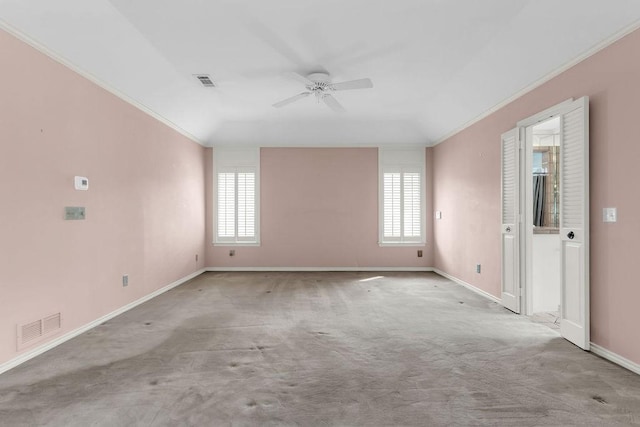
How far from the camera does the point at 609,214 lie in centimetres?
294

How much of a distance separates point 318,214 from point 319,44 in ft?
13.9

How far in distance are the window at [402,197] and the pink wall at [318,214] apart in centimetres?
18

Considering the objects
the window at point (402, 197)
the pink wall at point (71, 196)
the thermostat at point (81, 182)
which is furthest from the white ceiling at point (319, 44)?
the window at point (402, 197)

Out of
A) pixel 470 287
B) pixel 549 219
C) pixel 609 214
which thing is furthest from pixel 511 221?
pixel 549 219

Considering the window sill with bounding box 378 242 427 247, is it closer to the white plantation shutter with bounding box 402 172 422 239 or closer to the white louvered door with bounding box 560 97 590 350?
the white plantation shutter with bounding box 402 172 422 239

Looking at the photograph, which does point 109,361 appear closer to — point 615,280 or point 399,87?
point 615,280

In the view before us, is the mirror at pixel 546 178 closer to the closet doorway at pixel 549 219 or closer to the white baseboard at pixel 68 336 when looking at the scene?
the closet doorway at pixel 549 219

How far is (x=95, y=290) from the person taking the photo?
3.87 metres

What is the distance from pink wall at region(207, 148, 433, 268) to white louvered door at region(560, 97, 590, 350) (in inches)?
160

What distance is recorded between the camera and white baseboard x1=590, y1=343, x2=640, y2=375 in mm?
2689

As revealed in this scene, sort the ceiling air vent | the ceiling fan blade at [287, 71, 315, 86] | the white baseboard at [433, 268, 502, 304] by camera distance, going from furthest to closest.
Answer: the white baseboard at [433, 268, 502, 304], the ceiling air vent, the ceiling fan blade at [287, 71, 315, 86]

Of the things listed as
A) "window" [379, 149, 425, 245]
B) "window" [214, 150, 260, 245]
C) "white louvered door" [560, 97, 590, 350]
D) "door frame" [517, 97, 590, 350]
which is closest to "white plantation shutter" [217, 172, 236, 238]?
"window" [214, 150, 260, 245]

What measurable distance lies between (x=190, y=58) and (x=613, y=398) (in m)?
5.07

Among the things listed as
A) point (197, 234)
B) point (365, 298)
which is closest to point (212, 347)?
point (365, 298)
